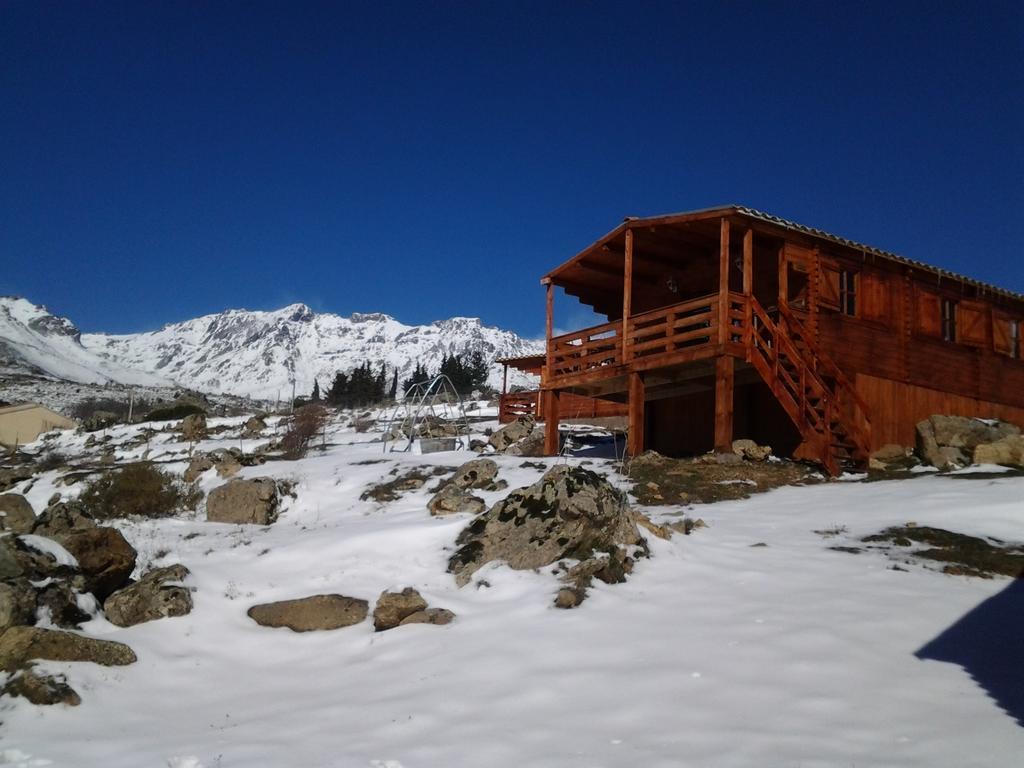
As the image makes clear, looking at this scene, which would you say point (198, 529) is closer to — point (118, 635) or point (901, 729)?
point (118, 635)

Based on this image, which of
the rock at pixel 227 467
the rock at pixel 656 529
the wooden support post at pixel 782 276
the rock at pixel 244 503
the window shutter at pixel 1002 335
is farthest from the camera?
the window shutter at pixel 1002 335

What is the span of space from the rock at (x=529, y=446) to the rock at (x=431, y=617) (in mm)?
12729

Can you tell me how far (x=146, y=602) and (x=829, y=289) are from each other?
1518 cm

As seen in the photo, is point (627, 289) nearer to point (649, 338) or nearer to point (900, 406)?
point (649, 338)

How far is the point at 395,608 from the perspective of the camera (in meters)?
7.54

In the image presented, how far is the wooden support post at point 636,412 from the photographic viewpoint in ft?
56.8

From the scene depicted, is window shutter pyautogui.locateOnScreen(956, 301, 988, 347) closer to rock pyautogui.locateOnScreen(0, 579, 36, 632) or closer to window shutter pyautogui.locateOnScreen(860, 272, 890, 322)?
window shutter pyautogui.locateOnScreen(860, 272, 890, 322)

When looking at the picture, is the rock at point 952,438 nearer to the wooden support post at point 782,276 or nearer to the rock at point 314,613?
the wooden support post at point 782,276

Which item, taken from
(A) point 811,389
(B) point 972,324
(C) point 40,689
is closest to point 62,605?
(C) point 40,689

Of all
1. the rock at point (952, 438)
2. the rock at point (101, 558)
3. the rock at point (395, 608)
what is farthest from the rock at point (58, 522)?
the rock at point (952, 438)

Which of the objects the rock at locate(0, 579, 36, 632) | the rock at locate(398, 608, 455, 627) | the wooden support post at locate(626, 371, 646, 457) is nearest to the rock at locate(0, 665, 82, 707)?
the rock at locate(0, 579, 36, 632)

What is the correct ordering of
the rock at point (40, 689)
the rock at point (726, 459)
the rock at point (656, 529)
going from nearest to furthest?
the rock at point (40, 689)
the rock at point (656, 529)
the rock at point (726, 459)

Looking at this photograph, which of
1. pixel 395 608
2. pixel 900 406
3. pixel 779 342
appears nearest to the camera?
pixel 395 608

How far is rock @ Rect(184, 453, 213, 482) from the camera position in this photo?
15219 mm
